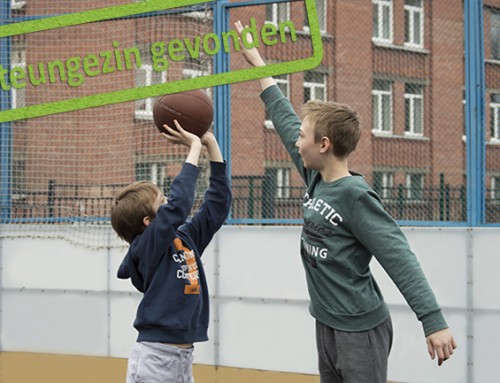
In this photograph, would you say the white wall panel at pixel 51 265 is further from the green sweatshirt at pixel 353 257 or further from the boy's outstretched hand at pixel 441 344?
the boy's outstretched hand at pixel 441 344

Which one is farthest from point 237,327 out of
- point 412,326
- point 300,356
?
point 412,326

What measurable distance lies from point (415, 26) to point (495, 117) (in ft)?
18.8

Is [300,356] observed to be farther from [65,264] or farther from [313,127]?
[313,127]

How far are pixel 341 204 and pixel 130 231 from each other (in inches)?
38.2

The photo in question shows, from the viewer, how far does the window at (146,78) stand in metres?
7.32

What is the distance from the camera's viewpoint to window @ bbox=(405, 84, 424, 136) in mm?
9461

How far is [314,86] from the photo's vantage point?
9484 millimetres

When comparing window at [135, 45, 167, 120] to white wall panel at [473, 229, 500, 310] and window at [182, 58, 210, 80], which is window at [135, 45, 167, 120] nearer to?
window at [182, 58, 210, 80]

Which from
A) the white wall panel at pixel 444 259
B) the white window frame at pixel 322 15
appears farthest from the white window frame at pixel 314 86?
the white wall panel at pixel 444 259

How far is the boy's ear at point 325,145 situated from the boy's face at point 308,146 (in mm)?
12

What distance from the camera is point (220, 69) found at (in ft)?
22.3

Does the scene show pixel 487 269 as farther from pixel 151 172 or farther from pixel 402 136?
pixel 402 136

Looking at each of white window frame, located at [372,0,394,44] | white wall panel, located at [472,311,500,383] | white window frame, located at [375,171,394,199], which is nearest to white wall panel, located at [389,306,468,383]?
white wall panel, located at [472,311,500,383]
